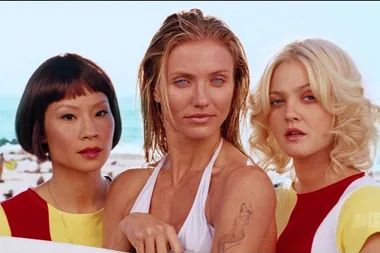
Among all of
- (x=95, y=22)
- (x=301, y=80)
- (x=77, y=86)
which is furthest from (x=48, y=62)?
(x=95, y=22)

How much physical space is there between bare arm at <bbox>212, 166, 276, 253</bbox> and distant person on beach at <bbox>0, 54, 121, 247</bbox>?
771mm

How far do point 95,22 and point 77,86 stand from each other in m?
24.5

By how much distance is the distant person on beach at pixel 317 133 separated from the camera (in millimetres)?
2291

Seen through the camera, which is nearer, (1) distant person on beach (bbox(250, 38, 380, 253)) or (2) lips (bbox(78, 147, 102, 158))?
(1) distant person on beach (bbox(250, 38, 380, 253))

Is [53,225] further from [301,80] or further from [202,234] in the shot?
[301,80]

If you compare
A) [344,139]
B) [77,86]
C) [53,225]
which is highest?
[77,86]

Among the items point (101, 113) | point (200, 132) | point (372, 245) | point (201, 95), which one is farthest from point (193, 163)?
point (372, 245)

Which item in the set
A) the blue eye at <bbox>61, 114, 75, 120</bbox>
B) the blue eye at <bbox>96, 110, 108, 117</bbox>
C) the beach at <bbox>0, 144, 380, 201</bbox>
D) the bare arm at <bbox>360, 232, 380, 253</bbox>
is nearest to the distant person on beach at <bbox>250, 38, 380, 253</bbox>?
the bare arm at <bbox>360, 232, 380, 253</bbox>

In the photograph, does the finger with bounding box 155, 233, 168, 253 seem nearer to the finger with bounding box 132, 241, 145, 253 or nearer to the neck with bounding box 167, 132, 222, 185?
the finger with bounding box 132, 241, 145, 253

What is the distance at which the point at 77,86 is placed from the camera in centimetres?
261

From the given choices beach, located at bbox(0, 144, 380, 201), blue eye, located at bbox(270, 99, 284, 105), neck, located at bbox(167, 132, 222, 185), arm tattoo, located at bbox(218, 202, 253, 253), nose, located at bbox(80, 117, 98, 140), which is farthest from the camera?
beach, located at bbox(0, 144, 380, 201)

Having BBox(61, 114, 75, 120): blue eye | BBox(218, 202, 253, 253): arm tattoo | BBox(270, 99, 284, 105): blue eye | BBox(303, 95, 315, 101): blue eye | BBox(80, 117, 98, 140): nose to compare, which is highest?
BBox(303, 95, 315, 101): blue eye

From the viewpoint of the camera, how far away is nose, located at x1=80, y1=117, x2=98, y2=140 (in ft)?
8.47

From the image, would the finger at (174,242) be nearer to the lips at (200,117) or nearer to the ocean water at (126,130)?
the lips at (200,117)
